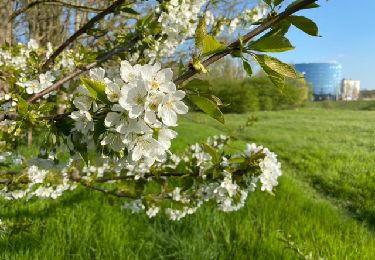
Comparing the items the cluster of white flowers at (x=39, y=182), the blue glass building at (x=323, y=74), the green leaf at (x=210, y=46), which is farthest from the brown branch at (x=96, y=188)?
the blue glass building at (x=323, y=74)

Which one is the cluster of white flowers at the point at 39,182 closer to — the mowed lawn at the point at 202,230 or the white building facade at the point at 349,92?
the mowed lawn at the point at 202,230

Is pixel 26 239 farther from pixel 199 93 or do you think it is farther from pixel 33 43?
pixel 199 93

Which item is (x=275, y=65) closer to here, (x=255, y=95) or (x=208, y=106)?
(x=208, y=106)

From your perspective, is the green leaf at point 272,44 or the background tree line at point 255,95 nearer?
the green leaf at point 272,44

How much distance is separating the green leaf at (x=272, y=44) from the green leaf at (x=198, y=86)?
0.15 m

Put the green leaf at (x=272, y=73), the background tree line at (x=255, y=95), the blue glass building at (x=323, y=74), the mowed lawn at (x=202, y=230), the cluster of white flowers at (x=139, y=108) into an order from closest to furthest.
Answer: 1. the cluster of white flowers at (x=139, y=108)
2. the green leaf at (x=272, y=73)
3. the mowed lawn at (x=202, y=230)
4. the background tree line at (x=255, y=95)
5. the blue glass building at (x=323, y=74)

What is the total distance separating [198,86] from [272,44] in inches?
7.9

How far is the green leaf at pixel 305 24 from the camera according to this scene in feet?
3.10

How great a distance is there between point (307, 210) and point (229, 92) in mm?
20570

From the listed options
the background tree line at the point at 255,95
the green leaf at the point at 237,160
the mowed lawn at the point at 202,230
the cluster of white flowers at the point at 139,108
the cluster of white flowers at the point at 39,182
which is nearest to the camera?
the cluster of white flowers at the point at 139,108

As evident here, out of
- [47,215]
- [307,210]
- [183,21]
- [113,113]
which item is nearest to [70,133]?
[113,113]

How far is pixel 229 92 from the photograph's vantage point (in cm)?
2458

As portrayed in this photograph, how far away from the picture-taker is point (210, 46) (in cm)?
89

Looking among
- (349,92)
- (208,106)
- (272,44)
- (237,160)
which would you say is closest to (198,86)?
(208,106)
